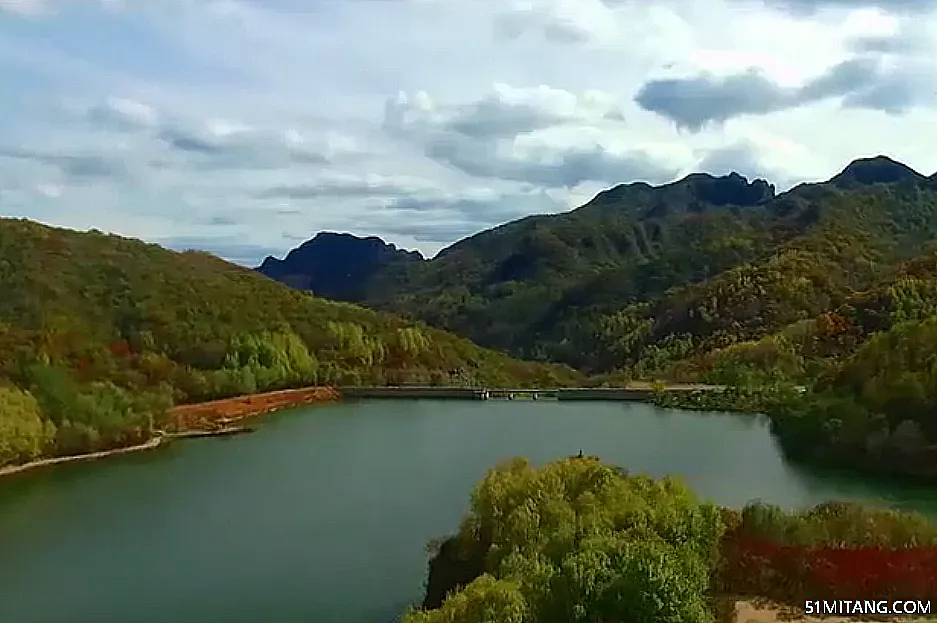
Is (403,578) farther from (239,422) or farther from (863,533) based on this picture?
(239,422)

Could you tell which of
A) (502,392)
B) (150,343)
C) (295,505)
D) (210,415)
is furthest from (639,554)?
(150,343)

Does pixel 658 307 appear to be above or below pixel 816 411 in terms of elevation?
above

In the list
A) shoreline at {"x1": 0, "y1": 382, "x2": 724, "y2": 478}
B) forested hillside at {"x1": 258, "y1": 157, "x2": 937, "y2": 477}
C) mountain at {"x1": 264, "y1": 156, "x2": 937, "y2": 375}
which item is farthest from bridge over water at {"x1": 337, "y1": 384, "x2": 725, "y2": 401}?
mountain at {"x1": 264, "y1": 156, "x2": 937, "y2": 375}

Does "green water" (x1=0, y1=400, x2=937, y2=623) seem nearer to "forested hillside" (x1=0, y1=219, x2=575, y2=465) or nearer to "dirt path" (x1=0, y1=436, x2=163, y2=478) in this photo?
"dirt path" (x1=0, y1=436, x2=163, y2=478)

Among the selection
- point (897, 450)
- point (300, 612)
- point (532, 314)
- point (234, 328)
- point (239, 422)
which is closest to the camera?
point (300, 612)

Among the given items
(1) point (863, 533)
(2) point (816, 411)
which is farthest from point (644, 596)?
(2) point (816, 411)

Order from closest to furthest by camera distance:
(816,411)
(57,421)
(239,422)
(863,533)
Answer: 1. (863,533)
2. (816,411)
3. (57,421)
4. (239,422)
